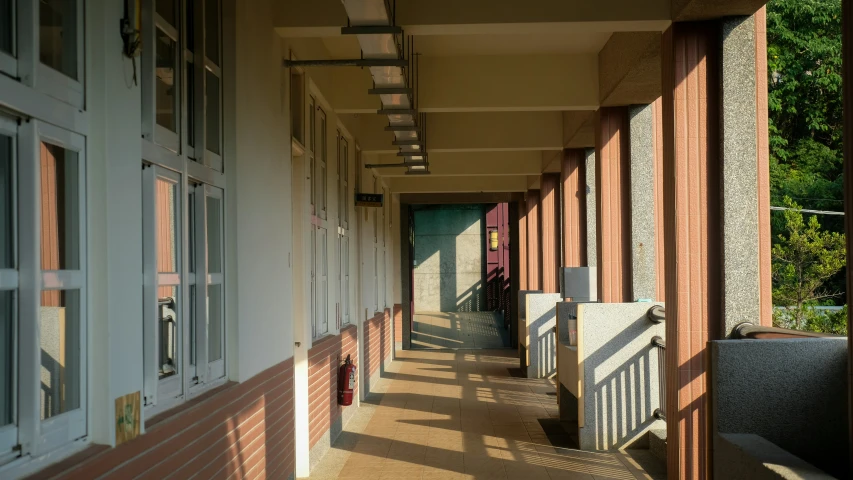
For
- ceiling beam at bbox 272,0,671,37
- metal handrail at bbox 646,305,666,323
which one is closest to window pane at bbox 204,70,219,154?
ceiling beam at bbox 272,0,671,37

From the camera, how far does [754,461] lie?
321cm

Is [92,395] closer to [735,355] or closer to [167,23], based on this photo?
[167,23]

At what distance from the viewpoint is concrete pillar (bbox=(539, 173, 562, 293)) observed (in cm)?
1472

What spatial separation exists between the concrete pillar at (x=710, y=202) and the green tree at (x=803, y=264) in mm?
13673

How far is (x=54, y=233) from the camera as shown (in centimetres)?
262

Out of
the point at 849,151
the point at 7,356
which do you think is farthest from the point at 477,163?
the point at 7,356

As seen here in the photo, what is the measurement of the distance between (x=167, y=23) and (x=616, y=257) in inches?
242

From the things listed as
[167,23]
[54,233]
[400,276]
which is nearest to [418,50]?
[167,23]

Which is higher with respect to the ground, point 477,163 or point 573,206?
point 477,163

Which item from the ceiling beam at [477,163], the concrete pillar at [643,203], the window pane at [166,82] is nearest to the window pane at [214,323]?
the window pane at [166,82]

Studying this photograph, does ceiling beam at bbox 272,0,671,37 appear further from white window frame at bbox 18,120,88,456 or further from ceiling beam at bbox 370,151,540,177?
ceiling beam at bbox 370,151,540,177

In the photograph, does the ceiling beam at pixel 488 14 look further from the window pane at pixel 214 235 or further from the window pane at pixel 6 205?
the window pane at pixel 6 205

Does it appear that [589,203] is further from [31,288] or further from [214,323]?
[31,288]

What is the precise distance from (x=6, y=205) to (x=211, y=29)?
2.33m
